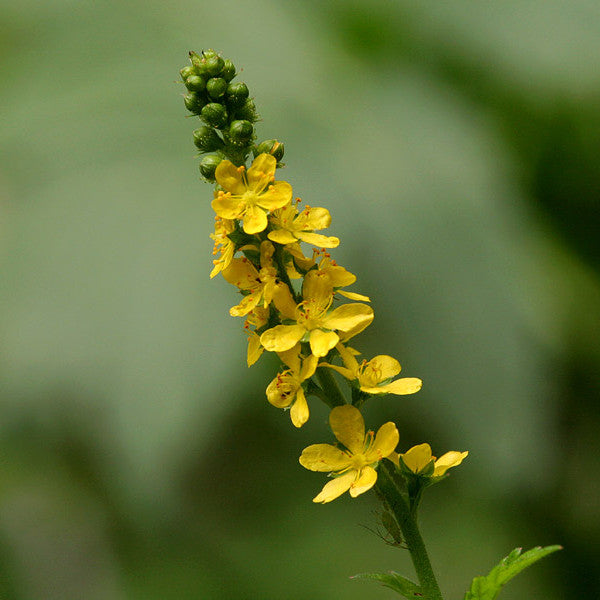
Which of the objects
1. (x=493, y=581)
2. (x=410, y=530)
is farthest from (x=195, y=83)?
(x=493, y=581)

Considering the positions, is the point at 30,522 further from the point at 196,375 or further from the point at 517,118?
the point at 517,118

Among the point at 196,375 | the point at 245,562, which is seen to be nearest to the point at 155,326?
the point at 196,375

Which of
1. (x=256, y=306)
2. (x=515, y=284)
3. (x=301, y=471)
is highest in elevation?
(x=256, y=306)

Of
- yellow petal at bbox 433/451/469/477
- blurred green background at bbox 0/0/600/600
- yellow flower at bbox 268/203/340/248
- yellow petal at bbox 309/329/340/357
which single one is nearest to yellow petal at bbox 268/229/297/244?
yellow flower at bbox 268/203/340/248

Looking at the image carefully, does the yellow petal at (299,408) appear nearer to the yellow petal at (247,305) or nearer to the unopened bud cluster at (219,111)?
the yellow petal at (247,305)

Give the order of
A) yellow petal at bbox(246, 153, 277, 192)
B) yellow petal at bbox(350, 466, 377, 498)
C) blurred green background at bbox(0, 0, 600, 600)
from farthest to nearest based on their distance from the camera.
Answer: blurred green background at bbox(0, 0, 600, 600)
yellow petal at bbox(246, 153, 277, 192)
yellow petal at bbox(350, 466, 377, 498)

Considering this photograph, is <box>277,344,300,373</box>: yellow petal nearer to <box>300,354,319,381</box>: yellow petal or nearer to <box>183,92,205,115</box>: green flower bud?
<box>300,354,319,381</box>: yellow petal
